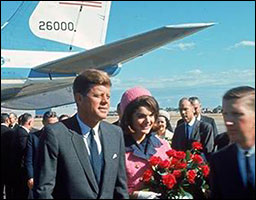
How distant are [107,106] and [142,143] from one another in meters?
0.60

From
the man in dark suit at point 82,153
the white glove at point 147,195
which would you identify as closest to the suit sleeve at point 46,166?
the man in dark suit at point 82,153

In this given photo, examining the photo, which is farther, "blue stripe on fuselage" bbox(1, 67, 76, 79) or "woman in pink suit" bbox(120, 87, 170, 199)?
"blue stripe on fuselage" bbox(1, 67, 76, 79)

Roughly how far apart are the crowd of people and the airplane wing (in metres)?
6.37

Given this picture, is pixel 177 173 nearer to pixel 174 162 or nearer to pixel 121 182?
pixel 174 162

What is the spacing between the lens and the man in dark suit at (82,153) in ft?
6.34

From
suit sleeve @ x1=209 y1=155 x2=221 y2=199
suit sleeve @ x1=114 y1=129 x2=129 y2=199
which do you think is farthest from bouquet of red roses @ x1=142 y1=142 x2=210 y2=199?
suit sleeve @ x1=209 y1=155 x2=221 y2=199

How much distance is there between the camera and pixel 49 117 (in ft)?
17.2

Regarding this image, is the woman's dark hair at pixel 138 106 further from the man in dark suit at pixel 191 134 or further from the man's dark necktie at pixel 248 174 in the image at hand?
the man in dark suit at pixel 191 134

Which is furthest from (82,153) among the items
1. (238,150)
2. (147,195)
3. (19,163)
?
(19,163)

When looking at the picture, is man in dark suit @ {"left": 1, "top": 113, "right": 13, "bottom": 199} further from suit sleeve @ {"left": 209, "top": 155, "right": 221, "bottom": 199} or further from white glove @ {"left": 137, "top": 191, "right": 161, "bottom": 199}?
suit sleeve @ {"left": 209, "top": 155, "right": 221, "bottom": 199}

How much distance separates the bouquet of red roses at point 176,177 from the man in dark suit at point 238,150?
804 millimetres

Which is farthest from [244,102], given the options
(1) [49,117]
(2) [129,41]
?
(2) [129,41]

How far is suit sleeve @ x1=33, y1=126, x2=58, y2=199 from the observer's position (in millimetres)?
1893

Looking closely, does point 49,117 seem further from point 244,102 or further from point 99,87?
point 244,102
